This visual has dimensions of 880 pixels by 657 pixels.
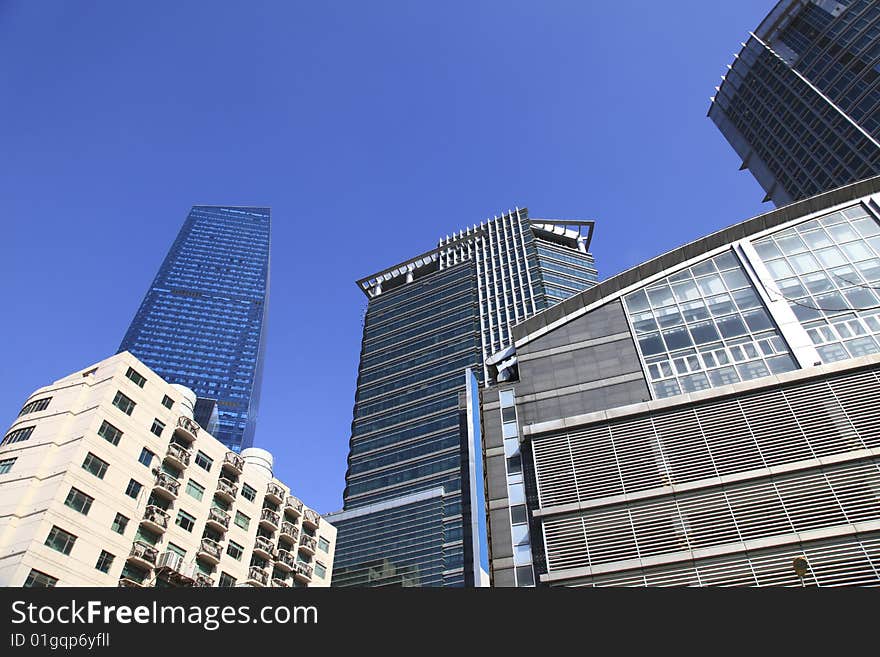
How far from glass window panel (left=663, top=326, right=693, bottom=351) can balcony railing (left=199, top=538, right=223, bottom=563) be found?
3546 cm

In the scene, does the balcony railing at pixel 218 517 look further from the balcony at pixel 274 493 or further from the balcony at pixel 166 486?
the balcony at pixel 274 493

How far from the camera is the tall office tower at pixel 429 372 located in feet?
261

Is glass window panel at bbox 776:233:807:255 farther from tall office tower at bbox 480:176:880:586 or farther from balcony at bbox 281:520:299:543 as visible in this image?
balcony at bbox 281:520:299:543

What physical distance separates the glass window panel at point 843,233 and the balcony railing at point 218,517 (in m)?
46.4

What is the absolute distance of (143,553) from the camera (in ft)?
131

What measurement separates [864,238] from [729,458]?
1737 centimetres

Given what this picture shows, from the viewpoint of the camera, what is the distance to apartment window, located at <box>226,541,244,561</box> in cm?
4806

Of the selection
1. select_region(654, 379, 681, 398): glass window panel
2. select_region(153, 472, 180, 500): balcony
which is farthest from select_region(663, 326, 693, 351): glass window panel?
select_region(153, 472, 180, 500): balcony

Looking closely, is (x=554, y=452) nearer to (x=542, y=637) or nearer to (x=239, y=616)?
(x=542, y=637)

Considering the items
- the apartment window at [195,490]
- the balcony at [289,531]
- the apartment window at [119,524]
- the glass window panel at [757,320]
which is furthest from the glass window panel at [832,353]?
the balcony at [289,531]

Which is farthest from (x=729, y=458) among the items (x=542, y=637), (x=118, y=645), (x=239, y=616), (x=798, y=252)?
(x=118, y=645)

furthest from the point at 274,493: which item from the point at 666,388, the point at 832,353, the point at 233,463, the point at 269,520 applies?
the point at 832,353

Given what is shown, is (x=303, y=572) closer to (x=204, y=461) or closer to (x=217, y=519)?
(x=217, y=519)

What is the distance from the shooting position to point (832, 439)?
1041 inches
